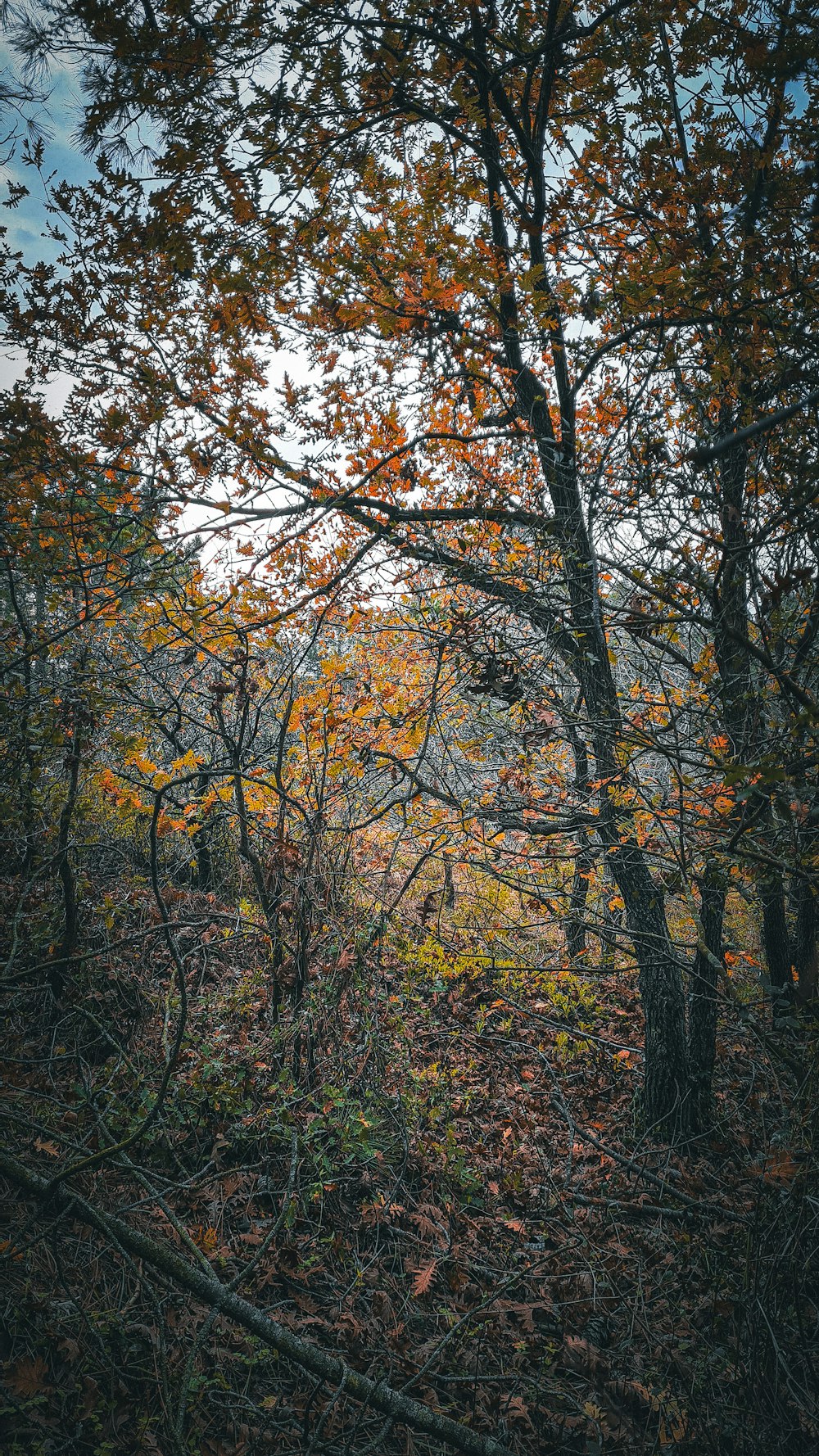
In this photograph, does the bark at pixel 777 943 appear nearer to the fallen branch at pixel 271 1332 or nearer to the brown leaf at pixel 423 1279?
the brown leaf at pixel 423 1279

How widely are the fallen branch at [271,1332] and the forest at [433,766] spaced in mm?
13

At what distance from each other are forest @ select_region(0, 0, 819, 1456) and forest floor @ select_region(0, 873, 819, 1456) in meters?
0.03

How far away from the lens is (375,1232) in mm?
3117

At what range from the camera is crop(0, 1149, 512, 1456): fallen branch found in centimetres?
200

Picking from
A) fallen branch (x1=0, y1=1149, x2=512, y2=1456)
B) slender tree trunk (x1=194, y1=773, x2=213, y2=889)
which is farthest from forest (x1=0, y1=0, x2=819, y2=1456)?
slender tree trunk (x1=194, y1=773, x2=213, y2=889)

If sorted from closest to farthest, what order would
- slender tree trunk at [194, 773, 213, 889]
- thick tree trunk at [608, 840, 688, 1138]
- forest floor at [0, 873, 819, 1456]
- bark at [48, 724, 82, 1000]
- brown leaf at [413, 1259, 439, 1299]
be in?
forest floor at [0, 873, 819, 1456]
brown leaf at [413, 1259, 439, 1299]
thick tree trunk at [608, 840, 688, 1138]
bark at [48, 724, 82, 1000]
slender tree trunk at [194, 773, 213, 889]

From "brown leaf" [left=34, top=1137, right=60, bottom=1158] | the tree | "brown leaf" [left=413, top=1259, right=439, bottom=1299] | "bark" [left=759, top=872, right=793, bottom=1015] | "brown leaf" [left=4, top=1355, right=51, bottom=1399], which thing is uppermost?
the tree

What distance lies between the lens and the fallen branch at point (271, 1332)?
1995 mm

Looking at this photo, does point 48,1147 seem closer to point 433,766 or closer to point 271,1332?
point 271,1332

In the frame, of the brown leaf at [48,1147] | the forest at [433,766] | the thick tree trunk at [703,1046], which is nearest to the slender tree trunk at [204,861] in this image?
the forest at [433,766]

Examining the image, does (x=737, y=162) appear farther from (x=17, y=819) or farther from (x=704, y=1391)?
(x=17, y=819)

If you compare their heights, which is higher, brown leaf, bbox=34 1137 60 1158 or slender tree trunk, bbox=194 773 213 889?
slender tree trunk, bbox=194 773 213 889

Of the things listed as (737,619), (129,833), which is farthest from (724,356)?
(129,833)

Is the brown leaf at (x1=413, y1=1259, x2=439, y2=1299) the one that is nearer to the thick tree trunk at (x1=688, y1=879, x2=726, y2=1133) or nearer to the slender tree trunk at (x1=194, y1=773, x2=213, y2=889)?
the thick tree trunk at (x1=688, y1=879, x2=726, y2=1133)
